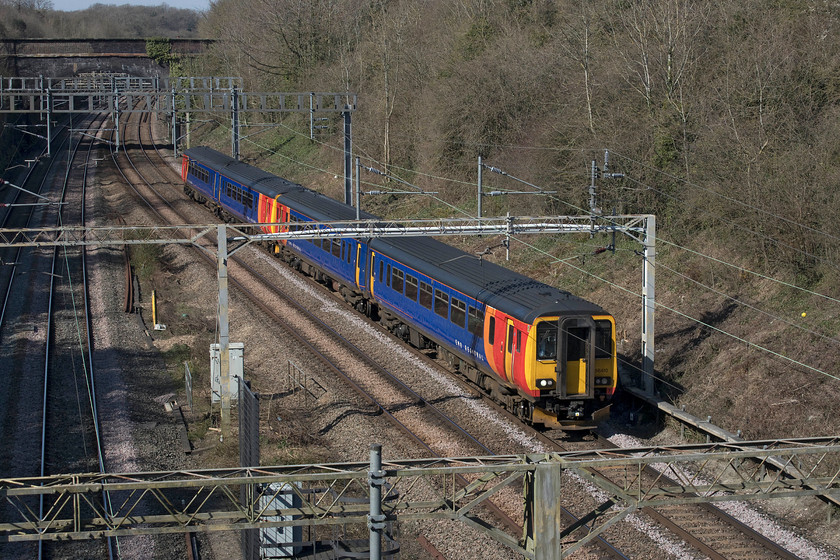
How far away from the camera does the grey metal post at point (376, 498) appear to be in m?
8.63

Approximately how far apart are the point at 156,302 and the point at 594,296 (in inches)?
474

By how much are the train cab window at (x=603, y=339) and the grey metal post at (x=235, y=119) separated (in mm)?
23683

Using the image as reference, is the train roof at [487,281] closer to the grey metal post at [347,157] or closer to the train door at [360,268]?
the train door at [360,268]

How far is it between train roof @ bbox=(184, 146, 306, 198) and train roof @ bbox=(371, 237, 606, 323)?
9.91m

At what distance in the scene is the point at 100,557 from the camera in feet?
40.4

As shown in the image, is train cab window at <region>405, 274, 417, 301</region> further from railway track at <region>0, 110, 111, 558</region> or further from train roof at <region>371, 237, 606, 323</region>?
railway track at <region>0, 110, 111, 558</region>

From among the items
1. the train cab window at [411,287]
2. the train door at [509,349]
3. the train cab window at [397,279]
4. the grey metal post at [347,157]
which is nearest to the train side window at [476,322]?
the train door at [509,349]

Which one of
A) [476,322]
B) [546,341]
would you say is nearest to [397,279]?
[476,322]

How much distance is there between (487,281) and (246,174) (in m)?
19.8

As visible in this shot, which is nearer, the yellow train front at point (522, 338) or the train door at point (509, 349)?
the yellow train front at point (522, 338)

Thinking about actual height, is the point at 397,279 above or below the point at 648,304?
below

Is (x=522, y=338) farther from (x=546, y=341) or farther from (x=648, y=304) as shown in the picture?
(x=648, y=304)

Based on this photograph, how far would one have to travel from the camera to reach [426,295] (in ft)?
63.7

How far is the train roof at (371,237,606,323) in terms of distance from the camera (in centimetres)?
1577
